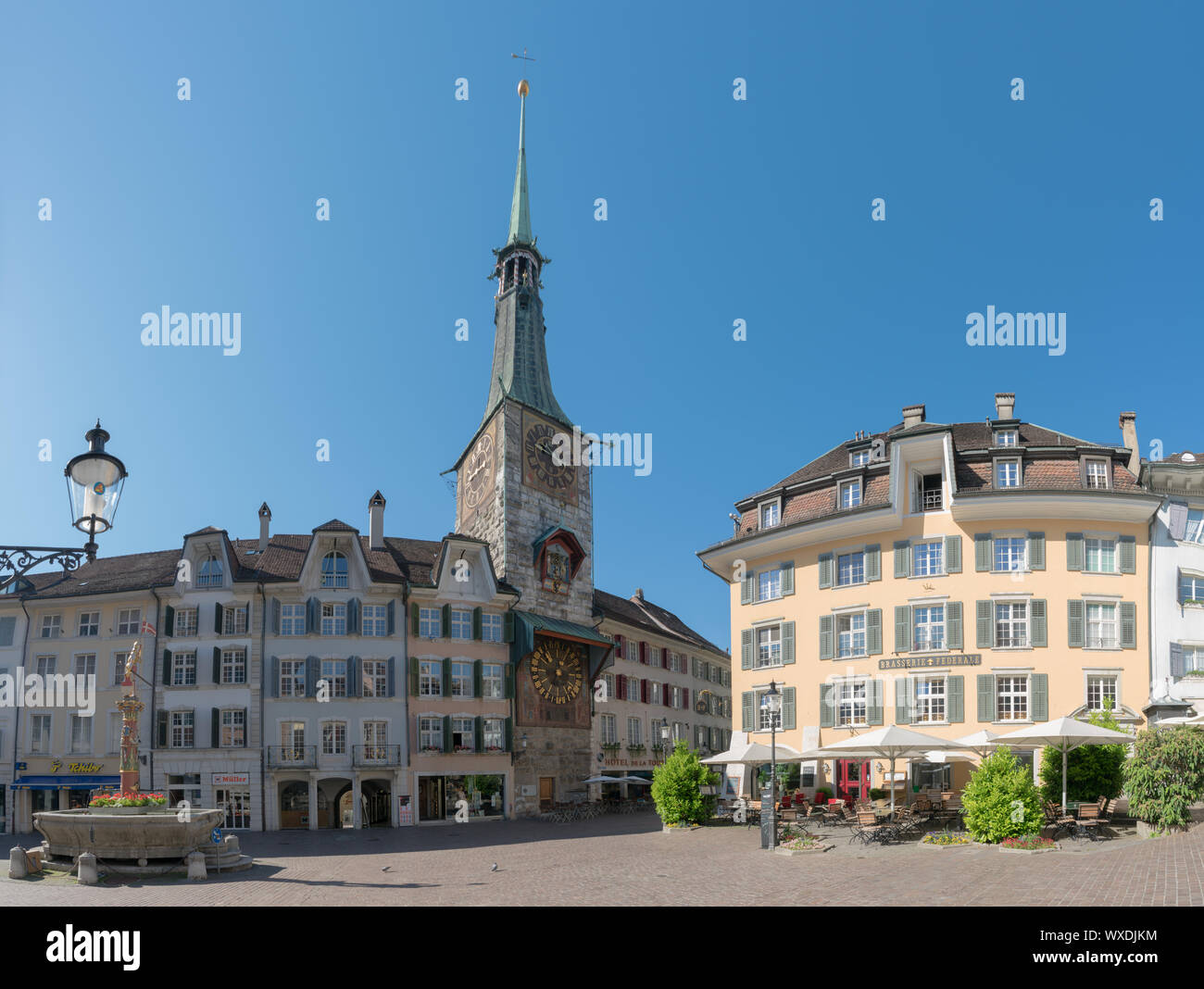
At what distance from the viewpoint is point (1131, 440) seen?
37.0m

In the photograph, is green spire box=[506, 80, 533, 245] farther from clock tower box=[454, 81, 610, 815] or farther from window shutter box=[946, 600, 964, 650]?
window shutter box=[946, 600, 964, 650]

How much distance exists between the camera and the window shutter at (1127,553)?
115 ft

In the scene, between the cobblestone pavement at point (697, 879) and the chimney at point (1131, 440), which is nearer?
the cobblestone pavement at point (697, 879)

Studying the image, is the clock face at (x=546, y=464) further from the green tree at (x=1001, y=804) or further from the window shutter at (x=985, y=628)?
the green tree at (x=1001, y=804)

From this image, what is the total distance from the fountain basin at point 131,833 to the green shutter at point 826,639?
22706 mm

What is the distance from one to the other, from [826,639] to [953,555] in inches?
220

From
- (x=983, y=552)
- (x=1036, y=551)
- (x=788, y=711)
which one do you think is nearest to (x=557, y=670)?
(x=788, y=711)

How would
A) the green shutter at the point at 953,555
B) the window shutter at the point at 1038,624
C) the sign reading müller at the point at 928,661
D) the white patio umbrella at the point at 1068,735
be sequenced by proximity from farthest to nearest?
the green shutter at the point at 953,555 < the sign reading müller at the point at 928,661 < the window shutter at the point at 1038,624 < the white patio umbrella at the point at 1068,735

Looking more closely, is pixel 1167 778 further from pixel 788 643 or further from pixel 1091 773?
pixel 788 643

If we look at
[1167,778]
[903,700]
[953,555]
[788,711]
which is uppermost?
[953,555]

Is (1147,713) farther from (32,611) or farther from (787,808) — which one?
(32,611)

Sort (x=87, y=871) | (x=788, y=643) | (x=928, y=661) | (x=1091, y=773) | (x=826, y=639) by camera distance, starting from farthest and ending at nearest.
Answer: (x=788, y=643), (x=826, y=639), (x=928, y=661), (x=1091, y=773), (x=87, y=871)

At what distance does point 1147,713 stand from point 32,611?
146 feet

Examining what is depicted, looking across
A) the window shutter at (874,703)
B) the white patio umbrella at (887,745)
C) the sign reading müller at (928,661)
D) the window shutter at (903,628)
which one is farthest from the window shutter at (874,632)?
the white patio umbrella at (887,745)
